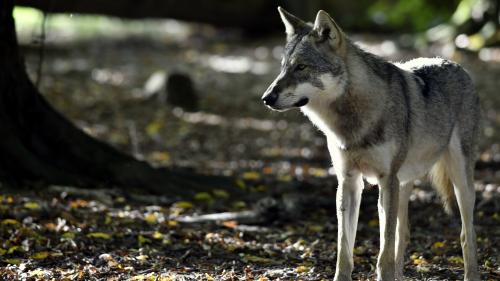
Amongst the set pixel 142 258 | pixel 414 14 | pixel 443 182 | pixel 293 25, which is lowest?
pixel 142 258

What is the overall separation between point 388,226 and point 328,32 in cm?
149

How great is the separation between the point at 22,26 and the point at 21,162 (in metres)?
13.2

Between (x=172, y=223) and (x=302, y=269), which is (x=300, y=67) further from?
(x=172, y=223)

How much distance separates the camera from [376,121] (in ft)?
19.0

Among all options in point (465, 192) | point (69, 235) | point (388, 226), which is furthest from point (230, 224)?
point (465, 192)

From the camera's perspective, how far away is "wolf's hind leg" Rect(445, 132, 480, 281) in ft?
20.8

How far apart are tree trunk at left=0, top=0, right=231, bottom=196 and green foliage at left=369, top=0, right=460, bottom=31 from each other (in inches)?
450

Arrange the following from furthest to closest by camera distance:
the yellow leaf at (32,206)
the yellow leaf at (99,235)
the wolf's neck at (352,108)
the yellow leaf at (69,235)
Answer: the yellow leaf at (32,206)
the yellow leaf at (99,235)
the yellow leaf at (69,235)
the wolf's neck at (352,108)

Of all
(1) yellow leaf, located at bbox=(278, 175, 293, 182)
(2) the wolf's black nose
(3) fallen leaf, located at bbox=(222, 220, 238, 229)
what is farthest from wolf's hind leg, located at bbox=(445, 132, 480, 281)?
(1) yellow leaf, located at bbox=(278, 175, 293, 182)

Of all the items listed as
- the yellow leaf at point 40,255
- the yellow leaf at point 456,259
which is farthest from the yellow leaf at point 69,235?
the yellow leaf at point 456,259

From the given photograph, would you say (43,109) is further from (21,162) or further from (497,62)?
(497,62)

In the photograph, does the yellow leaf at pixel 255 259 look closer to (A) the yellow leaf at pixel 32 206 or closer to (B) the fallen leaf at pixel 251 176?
(A) the yellow leaf at pixel 32 206

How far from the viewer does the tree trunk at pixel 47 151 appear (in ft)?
26.8

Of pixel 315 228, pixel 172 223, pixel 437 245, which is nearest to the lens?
pixel 437 245
